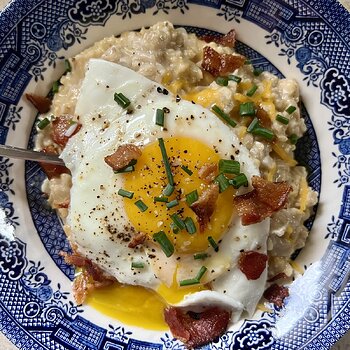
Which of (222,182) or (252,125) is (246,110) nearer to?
(252,125)

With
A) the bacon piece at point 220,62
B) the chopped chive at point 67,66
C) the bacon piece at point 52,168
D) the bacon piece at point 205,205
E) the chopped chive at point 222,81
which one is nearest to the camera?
the bacon piece at point 205,205

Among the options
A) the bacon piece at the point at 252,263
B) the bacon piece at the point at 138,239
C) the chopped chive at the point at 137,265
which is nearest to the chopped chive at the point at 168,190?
the bacon piece at the point at 138,239

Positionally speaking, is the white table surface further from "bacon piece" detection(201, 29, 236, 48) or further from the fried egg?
"bacon piece" detection(201, 29, 236, 48)

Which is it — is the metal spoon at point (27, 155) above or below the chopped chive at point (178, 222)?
below

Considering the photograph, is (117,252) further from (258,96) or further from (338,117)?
(338,117)

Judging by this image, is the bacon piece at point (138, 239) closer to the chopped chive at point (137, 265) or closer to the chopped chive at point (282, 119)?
the chopped chive at point (137, 265)

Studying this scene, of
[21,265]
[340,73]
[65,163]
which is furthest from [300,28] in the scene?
[21,265]
